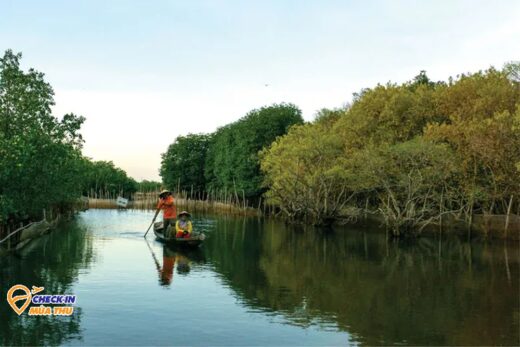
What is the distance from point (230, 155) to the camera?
86312 millimetres

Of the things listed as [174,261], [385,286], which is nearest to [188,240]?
[174,261]

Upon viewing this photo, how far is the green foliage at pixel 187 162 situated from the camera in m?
108

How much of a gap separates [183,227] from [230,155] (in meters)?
52.3

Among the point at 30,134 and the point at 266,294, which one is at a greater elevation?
the point at 30,134

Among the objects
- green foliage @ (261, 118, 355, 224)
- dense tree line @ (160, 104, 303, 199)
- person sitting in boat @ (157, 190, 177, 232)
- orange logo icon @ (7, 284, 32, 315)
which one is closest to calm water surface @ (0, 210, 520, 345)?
orange logo icon @ (7, 284, 32, 315)

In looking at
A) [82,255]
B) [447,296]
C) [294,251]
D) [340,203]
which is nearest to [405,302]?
[447,296]

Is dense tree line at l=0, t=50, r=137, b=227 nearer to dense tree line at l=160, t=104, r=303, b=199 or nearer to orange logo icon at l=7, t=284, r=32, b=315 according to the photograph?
orange logo icon at l=7, t=284, r=32, b=315

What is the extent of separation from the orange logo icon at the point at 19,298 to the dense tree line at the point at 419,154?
102ft

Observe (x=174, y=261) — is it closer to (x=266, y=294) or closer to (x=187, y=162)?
(x=266, y=294)

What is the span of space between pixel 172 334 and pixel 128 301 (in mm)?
4545

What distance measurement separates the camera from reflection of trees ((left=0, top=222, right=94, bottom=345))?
14484 millimetres

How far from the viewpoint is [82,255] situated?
30.6 meters

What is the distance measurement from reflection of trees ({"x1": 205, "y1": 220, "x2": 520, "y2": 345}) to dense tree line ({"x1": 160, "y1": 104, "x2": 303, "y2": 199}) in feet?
127

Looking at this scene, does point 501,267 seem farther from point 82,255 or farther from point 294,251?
point 82,255
